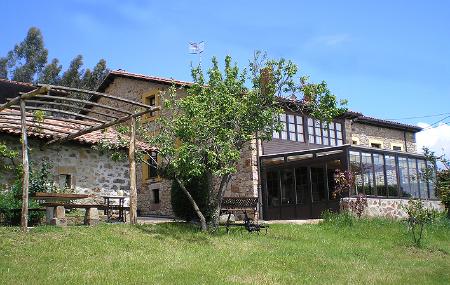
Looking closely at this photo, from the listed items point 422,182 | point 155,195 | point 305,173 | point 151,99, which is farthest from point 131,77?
point 422,182

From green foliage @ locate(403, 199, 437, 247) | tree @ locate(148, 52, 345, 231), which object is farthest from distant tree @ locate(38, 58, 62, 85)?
green foliage @ locate(403, 199, 437, 247)

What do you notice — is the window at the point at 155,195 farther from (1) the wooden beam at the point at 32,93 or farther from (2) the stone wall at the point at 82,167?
(1) the wooden beam at the point at 32,93

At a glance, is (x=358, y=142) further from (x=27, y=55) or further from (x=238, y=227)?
(x=27, y=55)

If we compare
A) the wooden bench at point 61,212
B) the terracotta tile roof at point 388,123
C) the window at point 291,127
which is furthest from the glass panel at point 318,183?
the wooden bench at point 61,212

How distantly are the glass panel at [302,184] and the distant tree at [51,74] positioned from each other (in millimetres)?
22288

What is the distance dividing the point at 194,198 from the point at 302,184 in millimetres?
6177

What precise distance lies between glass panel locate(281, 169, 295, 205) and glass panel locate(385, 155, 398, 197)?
342 cm

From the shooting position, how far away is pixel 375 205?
59.5 ft

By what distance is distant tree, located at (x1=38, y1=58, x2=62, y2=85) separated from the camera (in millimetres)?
35969

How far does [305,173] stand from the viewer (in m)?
19.4

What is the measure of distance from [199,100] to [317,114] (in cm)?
312

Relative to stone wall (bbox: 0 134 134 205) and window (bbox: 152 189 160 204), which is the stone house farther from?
stone wall (bbox: 0 134 134 205)

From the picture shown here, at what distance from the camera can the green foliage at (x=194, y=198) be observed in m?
14.5

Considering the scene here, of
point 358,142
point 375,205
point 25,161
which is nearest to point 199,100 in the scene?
point 25,161
